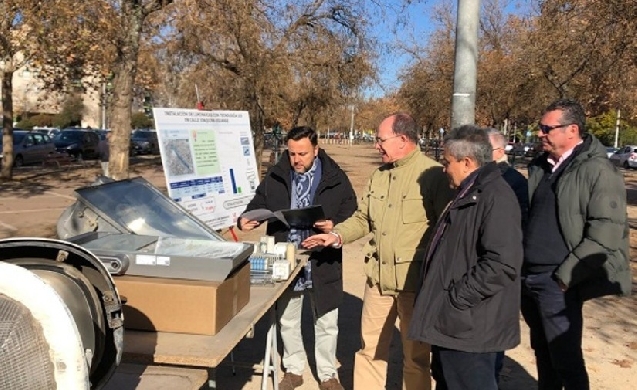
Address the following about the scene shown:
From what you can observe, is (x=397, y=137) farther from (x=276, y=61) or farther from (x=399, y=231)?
(x=276, y=61)

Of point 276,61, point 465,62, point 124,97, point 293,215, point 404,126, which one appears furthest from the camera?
point 276,61

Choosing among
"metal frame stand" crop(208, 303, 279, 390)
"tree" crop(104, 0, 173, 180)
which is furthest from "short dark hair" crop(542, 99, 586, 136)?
"tree" crop(104, 0, 173, 180)

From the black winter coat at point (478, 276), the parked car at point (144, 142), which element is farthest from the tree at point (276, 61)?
the parked car at point (144, 142)

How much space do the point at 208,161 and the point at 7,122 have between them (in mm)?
16996

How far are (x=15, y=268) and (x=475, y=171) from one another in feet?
6.81

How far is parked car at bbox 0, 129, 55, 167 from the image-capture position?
27.4 meters

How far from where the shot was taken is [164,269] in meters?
2.69

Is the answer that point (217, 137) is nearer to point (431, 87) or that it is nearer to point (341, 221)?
point (341, 221)

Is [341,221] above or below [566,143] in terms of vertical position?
below

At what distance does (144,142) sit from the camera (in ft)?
134

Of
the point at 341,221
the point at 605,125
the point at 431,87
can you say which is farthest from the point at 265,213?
the point at 605,125

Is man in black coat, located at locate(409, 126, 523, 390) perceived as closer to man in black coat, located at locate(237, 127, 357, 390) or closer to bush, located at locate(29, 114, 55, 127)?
man in black coat, located at locate(237, 127, 357, 390)

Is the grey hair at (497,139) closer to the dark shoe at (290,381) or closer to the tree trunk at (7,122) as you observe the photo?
the dark shoe at (290,381)

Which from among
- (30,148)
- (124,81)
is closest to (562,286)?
(124,81)
